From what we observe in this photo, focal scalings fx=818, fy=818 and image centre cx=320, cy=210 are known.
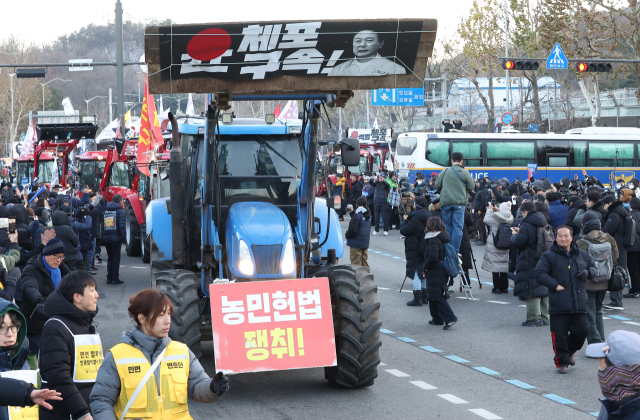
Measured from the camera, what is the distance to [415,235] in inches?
558

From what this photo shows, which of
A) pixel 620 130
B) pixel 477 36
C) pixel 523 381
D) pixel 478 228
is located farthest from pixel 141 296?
pixel 477 36

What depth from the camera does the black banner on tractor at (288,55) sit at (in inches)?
269

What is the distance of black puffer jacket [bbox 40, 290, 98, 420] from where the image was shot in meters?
4.97

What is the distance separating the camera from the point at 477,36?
48.8 meters

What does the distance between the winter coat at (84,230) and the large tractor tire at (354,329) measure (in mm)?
9119

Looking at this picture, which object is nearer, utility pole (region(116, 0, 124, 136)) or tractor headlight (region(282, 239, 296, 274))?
tractor headlight (region(282, 239, 296, 274))

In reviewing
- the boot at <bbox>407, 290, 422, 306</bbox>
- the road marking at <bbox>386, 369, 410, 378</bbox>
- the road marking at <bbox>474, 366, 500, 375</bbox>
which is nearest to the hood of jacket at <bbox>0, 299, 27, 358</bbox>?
the road marking at <bbox>386, 369, 410, 378</bbox>

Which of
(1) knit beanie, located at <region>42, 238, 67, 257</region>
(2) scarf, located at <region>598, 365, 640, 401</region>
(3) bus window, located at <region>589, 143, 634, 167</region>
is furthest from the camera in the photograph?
(3) bus window, located at <region>589, 143, 634, 167</region>

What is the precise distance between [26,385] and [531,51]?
130 feet

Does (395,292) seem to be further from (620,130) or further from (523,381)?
(620,130)

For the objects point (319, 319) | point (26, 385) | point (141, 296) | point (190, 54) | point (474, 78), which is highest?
point (474, 78)

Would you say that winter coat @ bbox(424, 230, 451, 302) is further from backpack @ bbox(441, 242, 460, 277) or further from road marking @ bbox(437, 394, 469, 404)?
road marking @ bbox(437, 394, 469, 404)

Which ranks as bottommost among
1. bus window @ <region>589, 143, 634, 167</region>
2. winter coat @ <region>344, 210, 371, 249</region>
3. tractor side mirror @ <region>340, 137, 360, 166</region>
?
winter coat @ <region>344, 210, 371, 249</region>

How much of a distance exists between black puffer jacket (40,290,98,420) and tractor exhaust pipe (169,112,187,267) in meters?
3.78
